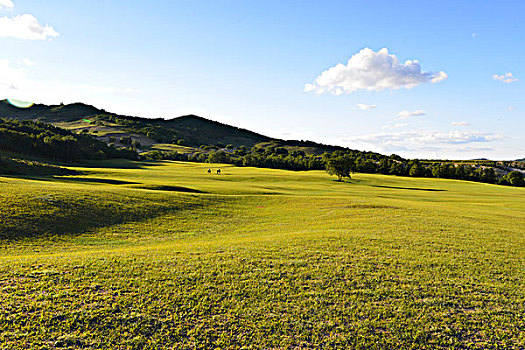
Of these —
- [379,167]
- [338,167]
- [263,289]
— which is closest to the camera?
[263,289]

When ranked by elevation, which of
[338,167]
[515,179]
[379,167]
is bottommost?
[515,179]

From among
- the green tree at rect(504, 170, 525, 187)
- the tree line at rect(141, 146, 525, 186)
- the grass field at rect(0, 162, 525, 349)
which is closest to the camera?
the grass field at rect(0, 162, 525, 349)

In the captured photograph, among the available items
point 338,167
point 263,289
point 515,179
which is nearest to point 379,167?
point 515,179

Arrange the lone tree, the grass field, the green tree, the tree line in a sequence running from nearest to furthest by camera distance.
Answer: the grass field, the lone tree, the tree line, the green tree

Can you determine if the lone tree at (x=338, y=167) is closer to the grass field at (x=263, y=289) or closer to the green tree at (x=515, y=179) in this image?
the grass field at (x=263, y=289)

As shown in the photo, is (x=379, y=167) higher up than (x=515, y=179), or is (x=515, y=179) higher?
(x=379, y=167)

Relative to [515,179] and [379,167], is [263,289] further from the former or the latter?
[515,179]

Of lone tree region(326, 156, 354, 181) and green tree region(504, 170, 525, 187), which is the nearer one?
lone tree region(326, 156, 354, 181)

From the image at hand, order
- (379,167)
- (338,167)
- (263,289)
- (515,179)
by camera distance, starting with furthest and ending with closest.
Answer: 1. (379,167)
2. (515,179)
3. (338,167)
4. (263,289)

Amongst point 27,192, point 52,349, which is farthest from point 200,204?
point 52,349

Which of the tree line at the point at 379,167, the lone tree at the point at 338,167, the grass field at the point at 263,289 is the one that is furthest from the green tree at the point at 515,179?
the grass field at the point at 263,289

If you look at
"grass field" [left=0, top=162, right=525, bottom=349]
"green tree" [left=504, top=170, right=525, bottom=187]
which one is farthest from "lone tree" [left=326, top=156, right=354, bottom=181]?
"green tree" [left=504, top=170, right=525, bottom=187]

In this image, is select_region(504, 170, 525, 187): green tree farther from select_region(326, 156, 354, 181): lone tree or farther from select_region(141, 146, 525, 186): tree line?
select_region(326, 156, 354, 181): lone tree

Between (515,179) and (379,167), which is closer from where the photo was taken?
(515,179)
